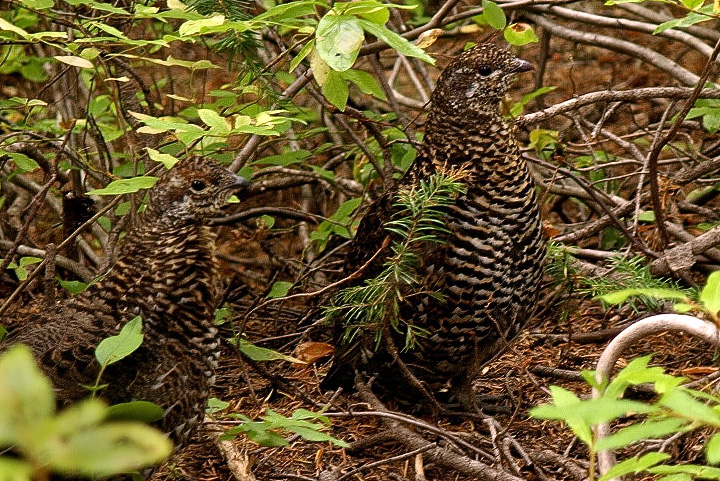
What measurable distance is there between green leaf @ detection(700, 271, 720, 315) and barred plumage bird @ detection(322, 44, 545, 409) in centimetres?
159

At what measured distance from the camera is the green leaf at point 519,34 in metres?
3.92

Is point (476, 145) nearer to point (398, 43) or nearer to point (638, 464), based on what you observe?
point (398, 43)

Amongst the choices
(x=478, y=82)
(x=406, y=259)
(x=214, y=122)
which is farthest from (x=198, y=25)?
(x=478, y=82)

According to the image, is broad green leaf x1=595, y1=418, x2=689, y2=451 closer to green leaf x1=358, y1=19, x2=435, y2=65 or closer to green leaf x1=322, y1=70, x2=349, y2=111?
green leaf x1=358, y1=19, x2=435, y2=65

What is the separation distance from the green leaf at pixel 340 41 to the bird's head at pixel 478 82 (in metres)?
A: 1.07

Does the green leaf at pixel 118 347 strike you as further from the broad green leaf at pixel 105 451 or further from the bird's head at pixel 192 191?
the broad green leaf at pixel 105 451

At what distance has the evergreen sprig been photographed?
3.47 meters

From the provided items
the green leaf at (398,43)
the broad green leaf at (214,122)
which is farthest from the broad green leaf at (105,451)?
the broad green leaf at (214,122)

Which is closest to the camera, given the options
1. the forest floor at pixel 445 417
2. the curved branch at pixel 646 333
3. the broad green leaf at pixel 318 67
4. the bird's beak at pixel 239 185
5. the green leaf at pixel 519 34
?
the curved branch at pixel 646 333

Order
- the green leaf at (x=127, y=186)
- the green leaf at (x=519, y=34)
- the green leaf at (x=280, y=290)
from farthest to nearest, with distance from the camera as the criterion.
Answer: the green leaf at (x=280, y=290) → the green leaf at (x=519, y=34) → the green leaf at (x=127, y=186)

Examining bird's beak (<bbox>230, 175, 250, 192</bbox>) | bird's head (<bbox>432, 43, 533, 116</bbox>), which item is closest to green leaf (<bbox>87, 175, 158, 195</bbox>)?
bird's beak (<bbox>230, 175, 250, 192</bbox>)

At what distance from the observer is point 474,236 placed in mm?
3646

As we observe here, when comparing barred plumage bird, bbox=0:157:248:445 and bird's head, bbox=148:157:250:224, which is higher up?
bird's head, bbox=148:157:250:224

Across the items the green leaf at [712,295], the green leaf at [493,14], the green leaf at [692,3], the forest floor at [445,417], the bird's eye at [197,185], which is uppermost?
the green leaf at [692,3]
